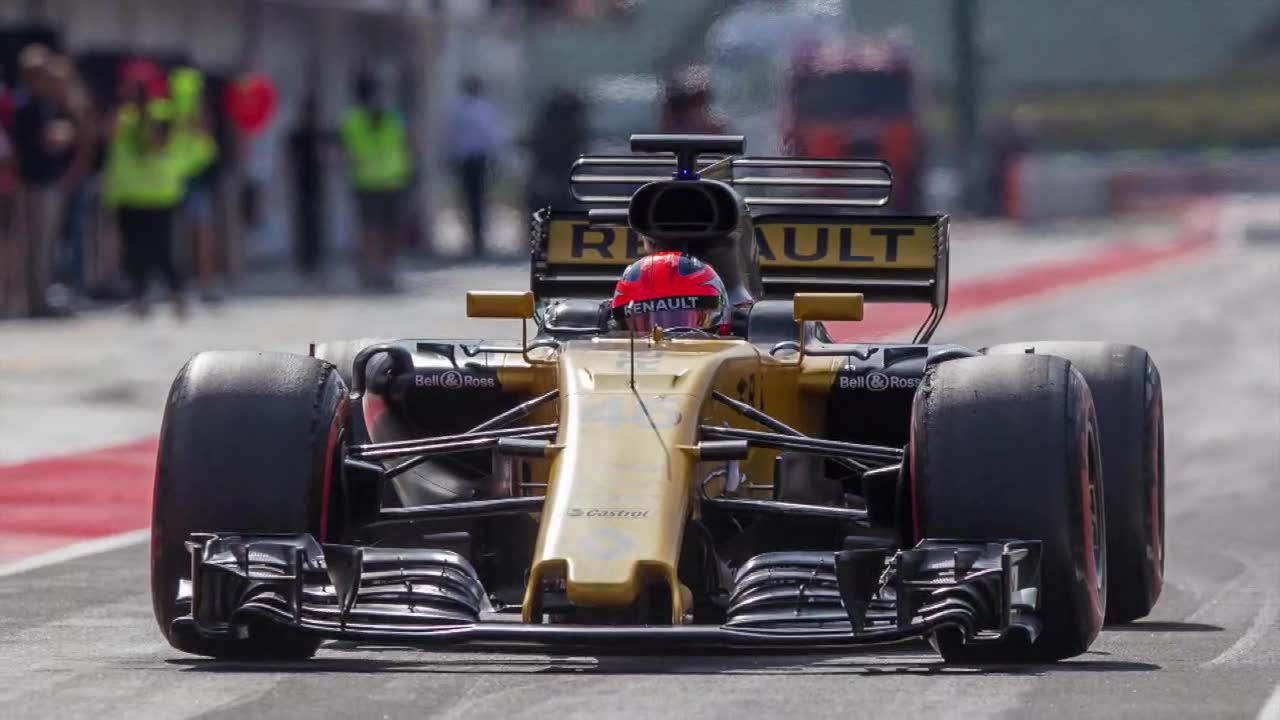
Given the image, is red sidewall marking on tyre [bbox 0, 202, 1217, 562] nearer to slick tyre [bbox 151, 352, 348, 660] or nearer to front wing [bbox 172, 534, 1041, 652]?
slick tyre [bbox 151, 352, 348, 660]

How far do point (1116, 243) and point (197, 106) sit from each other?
1926cm

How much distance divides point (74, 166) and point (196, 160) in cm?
170

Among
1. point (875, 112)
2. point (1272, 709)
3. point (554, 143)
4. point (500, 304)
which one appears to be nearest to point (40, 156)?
point (554, 143)

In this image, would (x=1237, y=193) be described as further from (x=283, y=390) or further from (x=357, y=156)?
(x=283, y=390)

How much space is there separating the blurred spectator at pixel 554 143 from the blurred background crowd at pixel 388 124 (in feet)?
0.12

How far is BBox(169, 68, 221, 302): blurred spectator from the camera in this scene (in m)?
23.3

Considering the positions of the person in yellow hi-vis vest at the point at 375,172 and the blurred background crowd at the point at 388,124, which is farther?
the person in yellow hi-vis vest at the point at 375,172

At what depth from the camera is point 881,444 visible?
30.2ft

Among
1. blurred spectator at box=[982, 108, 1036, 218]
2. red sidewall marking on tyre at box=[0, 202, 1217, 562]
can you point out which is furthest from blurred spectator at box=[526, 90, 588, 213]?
blurred spectator at box=[982, 108, 1036, 218]

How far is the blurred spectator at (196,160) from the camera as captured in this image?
76.4ft

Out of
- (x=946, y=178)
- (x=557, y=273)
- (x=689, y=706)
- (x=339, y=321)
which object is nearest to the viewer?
(x=689, y=706)

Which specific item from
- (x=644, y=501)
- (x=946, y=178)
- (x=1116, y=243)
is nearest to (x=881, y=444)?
(x=644, y=501)

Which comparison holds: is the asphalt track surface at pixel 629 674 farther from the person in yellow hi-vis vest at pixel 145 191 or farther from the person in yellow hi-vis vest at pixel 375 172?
the person in yellow hi-vis vest at pixel 375 172

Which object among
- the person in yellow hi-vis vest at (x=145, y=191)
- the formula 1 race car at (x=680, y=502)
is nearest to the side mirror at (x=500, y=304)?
the formula 1 race car at (x=680, y=502)
